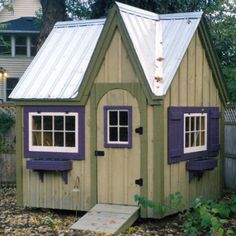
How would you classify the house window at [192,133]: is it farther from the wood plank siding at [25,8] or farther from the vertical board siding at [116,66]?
the wood plank siding at [25,8]

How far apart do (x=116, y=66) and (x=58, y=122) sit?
136 cm

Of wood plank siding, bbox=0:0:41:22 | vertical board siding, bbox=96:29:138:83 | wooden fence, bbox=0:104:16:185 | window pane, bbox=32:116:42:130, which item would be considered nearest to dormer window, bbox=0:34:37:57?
wood plank siding, bbox=0:0:41:22

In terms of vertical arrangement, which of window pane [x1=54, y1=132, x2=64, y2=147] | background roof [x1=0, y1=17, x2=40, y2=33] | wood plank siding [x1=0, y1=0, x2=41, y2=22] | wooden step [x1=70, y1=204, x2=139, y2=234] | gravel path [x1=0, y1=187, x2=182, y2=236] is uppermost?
wood plank siding [x1=0, y1=0, x2=41, y2=22]

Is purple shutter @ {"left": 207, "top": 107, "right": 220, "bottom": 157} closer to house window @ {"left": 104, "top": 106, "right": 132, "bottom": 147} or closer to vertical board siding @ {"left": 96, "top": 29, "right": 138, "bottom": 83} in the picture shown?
house window @ {"left": 104, "top": 106, "right": 132, "bottom": 147}

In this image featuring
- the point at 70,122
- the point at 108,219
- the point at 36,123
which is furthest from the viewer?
the point at 36,123

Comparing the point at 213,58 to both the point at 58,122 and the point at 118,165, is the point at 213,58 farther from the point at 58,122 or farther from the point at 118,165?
the point at 58,122

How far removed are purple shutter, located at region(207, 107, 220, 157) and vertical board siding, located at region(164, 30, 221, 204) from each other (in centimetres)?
17

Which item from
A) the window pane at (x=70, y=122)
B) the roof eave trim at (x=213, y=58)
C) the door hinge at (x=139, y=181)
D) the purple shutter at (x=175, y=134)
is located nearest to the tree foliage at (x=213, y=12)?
the roof eave trim at (x=213, y=58)

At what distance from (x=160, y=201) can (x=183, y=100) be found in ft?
5.68

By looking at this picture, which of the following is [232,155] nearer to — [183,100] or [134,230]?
[183,100]

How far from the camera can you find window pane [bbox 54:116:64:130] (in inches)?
337

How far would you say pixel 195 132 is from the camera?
29.1ft

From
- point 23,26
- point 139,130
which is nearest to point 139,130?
point 139,130

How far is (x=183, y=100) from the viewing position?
337 inches
